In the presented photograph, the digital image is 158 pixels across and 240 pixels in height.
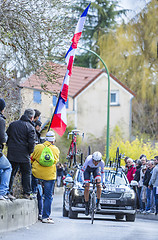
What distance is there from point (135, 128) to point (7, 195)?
145ft

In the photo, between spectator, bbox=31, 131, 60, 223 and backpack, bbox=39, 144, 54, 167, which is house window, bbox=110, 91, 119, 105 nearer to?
spectator, bbox=31, 131, 60, 223

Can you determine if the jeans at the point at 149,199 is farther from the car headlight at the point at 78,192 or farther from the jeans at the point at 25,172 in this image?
the jeans at the point at 25,172

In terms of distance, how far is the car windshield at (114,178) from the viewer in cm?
1745

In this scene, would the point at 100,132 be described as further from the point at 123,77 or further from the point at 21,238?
the point at 21,238

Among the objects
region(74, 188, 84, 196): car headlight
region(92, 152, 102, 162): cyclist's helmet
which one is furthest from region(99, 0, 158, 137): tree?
region(92, 152, 102, 162): cyclist's helmet

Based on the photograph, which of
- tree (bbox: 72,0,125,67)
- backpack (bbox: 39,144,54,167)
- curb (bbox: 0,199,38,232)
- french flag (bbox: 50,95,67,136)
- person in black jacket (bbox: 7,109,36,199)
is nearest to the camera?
curb (bbox: 0,199,38,232)

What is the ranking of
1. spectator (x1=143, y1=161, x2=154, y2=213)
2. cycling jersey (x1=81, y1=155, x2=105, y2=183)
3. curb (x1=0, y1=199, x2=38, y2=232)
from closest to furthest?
1. curb (x1=0, y1=199, x2=38, y2=232)
2. cycling jersey (x1=81, y1=155, x2=105, y2=183)
3. spectator (x1=143, y1=161, x2=154, y2=213)

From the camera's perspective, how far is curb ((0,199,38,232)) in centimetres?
975

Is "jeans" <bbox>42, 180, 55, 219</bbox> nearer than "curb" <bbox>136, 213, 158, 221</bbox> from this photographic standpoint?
Yes

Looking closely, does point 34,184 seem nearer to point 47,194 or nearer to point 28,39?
point 47,194

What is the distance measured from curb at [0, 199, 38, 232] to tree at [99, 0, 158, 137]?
93.1 feet

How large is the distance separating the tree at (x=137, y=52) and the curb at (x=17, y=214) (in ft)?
93.1

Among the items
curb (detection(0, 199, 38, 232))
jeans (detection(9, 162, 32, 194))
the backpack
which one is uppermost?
the backpack

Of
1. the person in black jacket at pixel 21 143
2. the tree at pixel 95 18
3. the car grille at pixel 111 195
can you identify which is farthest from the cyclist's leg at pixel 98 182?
the tree at pixel 95 18
